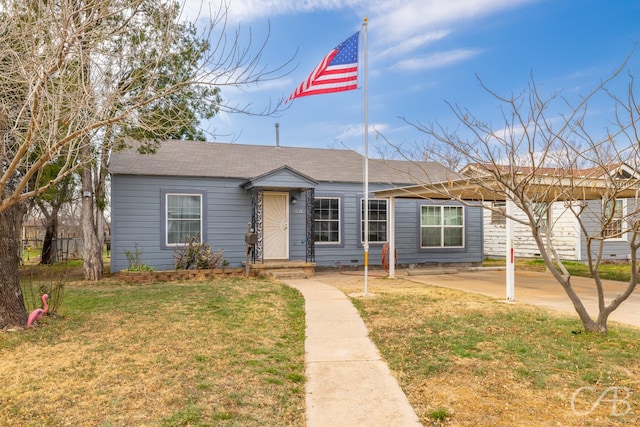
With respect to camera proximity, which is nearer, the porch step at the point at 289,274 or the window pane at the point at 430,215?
the porch step at the point at 289,274

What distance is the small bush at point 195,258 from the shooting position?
12188 mm

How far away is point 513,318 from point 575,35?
21.6ft

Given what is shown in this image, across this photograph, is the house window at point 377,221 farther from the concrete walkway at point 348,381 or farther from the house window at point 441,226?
the concrete walkway at point 348,381

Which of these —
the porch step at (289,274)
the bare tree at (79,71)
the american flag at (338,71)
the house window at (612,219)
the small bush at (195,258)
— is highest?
the american flag at (338,71)

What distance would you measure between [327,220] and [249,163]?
3.10 metres

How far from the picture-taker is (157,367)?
14.5 feet

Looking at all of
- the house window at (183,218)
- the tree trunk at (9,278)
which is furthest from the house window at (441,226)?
the tree trunk at (9,278)

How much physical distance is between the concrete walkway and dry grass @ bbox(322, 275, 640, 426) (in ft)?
0.48

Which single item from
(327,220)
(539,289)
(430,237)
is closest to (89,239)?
(327,220)

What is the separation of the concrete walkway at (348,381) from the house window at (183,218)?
6989 millimetres

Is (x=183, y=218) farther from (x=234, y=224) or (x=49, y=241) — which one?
(x=49, y=241)

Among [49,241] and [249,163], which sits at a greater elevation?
[249,163]

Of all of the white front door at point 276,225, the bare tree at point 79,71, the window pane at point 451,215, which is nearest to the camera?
the bare tree at point 79,71

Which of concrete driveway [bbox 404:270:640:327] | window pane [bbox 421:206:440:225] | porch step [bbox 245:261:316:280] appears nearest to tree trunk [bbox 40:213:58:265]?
porch step [bbox 245:261:316:280]
